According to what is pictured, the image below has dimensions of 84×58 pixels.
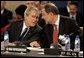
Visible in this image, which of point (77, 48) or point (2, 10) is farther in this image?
point (2, 10)

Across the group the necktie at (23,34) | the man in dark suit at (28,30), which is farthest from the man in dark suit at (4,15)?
the necktie at (23,34)

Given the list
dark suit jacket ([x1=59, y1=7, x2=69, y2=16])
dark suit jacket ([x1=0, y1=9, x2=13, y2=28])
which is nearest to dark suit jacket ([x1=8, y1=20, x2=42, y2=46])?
dark suit jacket ([x1=0, y1=9, x2=13, y2=28])

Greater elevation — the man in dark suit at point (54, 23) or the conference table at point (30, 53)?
the man in dark suit at point (54, 23)

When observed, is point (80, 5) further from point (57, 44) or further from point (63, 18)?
point (57, 44)

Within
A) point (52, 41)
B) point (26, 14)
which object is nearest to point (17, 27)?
point (26, 14)

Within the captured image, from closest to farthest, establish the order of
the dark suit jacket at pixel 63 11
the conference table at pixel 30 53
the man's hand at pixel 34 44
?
1. the conference table at pixel 30 53
2. the man's hand at pixel 34 44
3. the dark suit jacket at pixel 63 11

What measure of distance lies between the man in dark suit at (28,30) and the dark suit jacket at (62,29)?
0.07m

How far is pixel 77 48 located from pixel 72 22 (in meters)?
0.31

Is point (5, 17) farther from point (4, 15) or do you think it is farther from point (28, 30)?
point (28, 30)

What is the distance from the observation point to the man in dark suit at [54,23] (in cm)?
307

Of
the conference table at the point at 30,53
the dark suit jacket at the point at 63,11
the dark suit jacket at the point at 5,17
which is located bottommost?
the conference table at the point at 30,53

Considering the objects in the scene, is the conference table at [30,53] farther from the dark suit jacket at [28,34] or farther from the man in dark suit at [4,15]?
the man in dark suit at [4,15]

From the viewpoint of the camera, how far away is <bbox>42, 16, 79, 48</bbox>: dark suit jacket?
3062 mm

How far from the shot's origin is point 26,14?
10.2 ft
